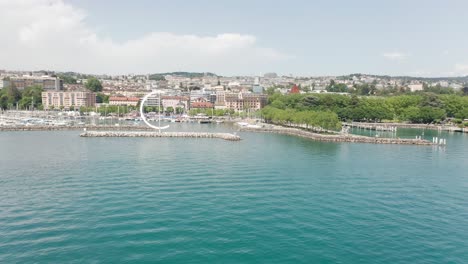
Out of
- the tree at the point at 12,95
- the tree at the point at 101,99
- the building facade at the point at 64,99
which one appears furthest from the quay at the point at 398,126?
the tree at the point at 12,95

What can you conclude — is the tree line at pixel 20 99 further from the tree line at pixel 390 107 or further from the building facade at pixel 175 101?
the tree line at pixel 390 107

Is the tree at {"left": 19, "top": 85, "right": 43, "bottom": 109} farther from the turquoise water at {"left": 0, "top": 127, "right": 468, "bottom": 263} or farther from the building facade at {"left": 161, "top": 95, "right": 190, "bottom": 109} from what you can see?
the turquoise water at {"left": 0, "top": 127, "right": 468, "bottom": 263}

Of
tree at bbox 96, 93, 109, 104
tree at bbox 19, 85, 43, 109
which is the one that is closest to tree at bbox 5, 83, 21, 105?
tree at bbox 19, 85, 43, 109

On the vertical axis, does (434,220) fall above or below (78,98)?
below

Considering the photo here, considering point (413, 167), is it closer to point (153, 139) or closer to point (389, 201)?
point (389, 201)

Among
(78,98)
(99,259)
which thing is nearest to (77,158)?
(99,259)

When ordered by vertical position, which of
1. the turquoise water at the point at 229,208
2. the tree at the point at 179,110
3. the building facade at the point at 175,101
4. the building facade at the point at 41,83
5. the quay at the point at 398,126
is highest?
the building facade at the point at 41,83

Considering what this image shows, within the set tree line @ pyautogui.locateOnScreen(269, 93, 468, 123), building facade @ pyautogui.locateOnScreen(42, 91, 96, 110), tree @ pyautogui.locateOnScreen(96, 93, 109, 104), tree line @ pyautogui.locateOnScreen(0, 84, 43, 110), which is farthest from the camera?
tree @ pyautogui.locateOnScreen(96, 93, 109, 104)

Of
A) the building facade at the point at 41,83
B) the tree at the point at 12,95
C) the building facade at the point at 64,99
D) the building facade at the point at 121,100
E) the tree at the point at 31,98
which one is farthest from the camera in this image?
the building facade at the point at 41,83
